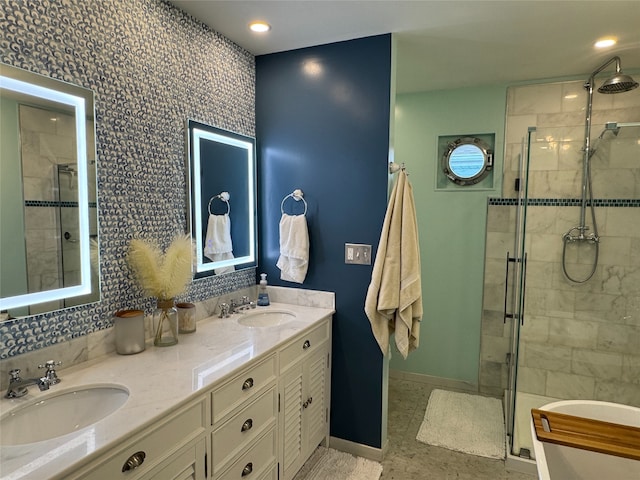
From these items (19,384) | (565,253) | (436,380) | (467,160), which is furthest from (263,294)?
(565,253)

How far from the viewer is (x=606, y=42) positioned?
92.7 inches

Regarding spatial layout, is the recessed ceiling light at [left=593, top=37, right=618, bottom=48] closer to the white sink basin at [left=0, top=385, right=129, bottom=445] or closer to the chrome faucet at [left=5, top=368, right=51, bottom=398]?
the white sink basin at [left=0, top=385, right=129, bottom=445]

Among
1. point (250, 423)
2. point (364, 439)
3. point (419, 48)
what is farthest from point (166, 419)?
point (419, 48)

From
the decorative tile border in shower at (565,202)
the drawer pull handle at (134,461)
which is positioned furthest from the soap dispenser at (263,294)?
the decorative tile border in shower at (565,202)

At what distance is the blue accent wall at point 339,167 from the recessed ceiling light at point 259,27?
1.09ft

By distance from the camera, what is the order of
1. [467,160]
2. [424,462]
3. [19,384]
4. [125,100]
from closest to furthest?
[19,384] → [125,100] → [424,462] → [467,160]

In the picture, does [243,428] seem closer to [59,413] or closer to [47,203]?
[59,413]

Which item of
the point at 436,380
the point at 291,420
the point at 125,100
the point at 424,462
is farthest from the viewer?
the point at 436,380

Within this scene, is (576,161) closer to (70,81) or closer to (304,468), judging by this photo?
(304,468)

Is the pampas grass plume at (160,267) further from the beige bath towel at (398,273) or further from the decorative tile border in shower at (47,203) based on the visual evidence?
the beige bath towel at (398,273)

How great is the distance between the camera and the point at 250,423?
67.9 inches

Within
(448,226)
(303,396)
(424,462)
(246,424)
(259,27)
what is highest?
(259,27)

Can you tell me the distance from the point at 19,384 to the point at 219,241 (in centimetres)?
123

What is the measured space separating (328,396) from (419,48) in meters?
2.29
